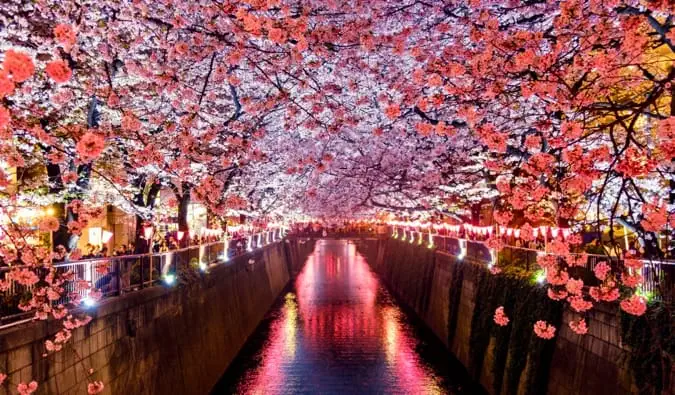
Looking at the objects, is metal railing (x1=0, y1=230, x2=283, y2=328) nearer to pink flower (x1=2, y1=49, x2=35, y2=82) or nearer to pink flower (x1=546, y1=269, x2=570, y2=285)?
pink flower (x1=2, y1=49, x2=35, y2=82)

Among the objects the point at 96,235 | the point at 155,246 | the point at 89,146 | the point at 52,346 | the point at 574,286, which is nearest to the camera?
the point at 89,146

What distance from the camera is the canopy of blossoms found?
7.04 meters

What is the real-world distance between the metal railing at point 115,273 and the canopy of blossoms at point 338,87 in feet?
1.13

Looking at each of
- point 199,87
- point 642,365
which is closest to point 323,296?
point 199,87

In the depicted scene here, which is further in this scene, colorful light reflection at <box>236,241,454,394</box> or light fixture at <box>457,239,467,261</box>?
light fixture at <box>457,239,467,261</box>

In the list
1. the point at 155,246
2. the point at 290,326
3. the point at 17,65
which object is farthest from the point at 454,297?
the point at 17,65

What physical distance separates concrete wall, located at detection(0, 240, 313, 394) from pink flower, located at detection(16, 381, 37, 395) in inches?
5.0

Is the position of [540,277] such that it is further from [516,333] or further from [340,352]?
[340,352]

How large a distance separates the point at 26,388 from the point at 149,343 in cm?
610

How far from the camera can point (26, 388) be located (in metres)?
7.77

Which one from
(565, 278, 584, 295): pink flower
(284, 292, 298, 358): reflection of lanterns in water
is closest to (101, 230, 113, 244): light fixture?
(284, 292, 298, 358): reflection of lanterns in water

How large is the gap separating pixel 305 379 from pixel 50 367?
13.0 m

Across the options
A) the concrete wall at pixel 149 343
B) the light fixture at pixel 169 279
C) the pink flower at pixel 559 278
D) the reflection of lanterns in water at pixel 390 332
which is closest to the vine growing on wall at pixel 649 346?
the pink flower at pixel 559 278

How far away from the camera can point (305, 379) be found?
20.9 meters
